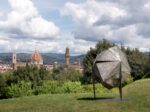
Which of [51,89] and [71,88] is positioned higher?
[71,88]

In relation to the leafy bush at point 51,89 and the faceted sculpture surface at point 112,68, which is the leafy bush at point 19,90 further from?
the faceted sculpture surface at point 112,68

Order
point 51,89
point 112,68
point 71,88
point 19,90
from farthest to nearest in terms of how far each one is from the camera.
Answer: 1. point 19,90
2. point 51,89
3. point 71,88
4. point 112,68

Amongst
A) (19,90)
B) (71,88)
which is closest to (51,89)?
(71,88)

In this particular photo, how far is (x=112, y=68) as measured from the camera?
81.1 ft

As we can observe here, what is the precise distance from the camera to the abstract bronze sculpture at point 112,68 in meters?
24.7

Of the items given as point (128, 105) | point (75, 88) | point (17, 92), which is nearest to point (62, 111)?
point (128, 105)

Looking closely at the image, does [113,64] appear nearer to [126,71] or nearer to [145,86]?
[126,71]

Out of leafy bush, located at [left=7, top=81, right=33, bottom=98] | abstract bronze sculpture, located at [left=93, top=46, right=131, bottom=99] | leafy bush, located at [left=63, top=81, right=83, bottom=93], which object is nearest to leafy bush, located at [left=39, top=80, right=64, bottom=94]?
leafy bush, located at [left=63, top=81, right=83, bottom=93]

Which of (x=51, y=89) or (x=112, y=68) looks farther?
(x=51, y=89)

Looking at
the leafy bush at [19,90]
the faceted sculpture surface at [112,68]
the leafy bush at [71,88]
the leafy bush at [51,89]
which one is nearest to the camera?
the faceted sculpture surface at [112,68]

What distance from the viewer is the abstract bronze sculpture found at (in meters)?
24.7

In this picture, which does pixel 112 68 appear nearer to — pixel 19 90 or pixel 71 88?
pixel 71 88

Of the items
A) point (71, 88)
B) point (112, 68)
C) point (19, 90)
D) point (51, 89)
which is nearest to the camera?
point (112, 68)

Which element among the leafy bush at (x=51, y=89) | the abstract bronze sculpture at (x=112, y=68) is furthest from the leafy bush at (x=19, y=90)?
the abstract bronze sculpture at (x=112, y=68)
